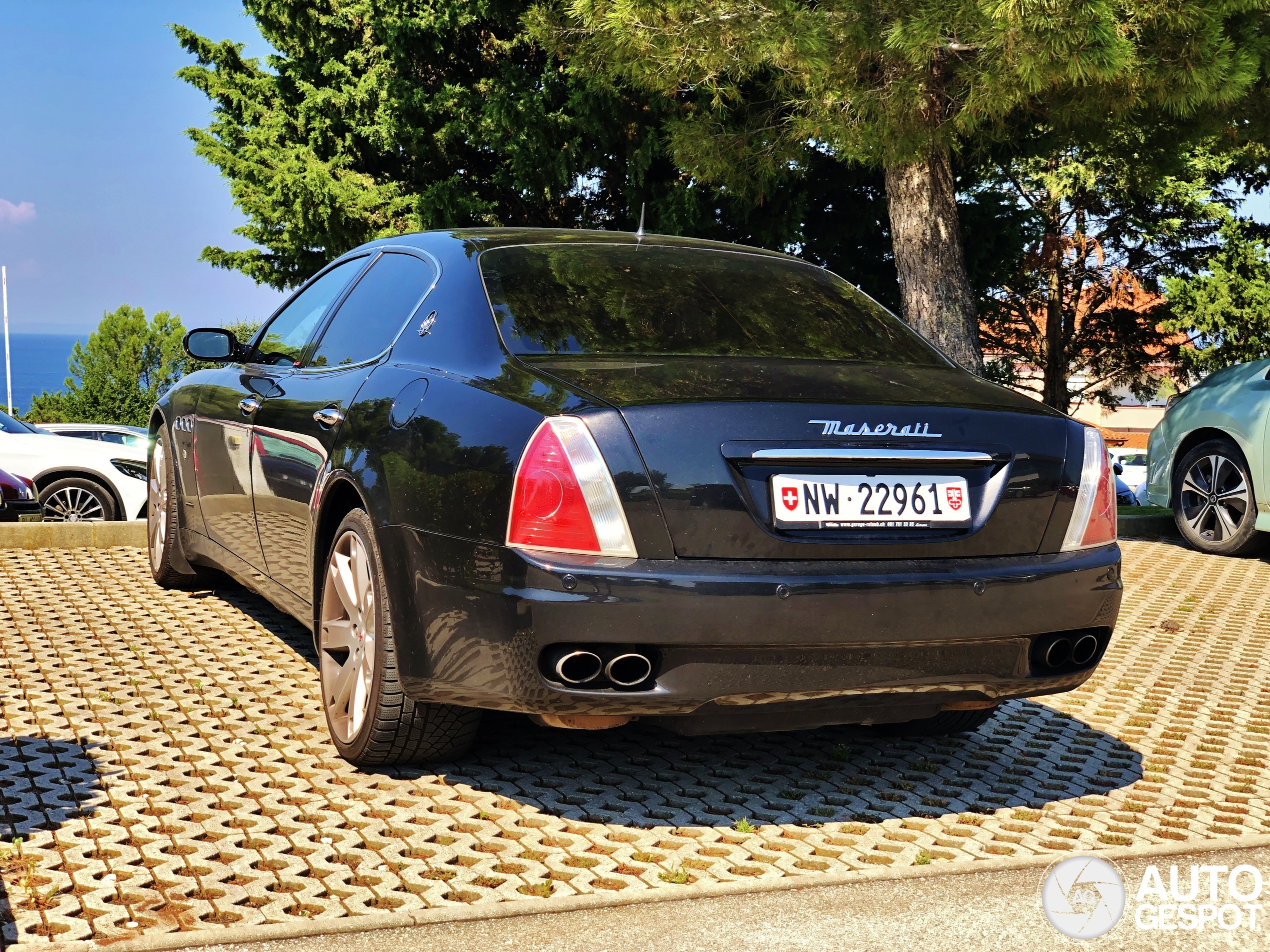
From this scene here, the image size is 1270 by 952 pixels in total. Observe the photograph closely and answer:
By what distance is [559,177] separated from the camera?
1905 centimetres

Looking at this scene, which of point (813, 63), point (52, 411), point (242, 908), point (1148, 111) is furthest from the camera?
point (52, 411)

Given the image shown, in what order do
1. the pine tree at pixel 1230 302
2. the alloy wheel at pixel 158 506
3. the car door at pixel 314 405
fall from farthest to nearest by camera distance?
1. the pine tree at pixel 1230 302
2. the alloy wheel at pixel 158 506
3. the car door at pixel 314 405

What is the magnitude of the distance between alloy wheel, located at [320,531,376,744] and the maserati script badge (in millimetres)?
1312

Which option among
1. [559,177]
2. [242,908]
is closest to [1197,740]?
[242,908]

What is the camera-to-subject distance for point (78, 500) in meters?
12.0

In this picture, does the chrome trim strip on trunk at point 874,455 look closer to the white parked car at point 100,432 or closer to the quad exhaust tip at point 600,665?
the quad exhaust tip at point 600,665

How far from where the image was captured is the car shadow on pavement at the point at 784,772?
147 inches

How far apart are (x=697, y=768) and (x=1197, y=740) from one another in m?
1.84

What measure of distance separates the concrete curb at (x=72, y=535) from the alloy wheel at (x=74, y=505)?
3640 millimetres

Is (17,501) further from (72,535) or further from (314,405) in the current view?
(314,405)

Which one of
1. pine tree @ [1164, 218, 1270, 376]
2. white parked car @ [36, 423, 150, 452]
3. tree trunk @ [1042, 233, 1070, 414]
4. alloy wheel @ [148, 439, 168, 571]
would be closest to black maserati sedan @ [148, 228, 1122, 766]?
alloy wheel @ [148, 439, 168, 571]

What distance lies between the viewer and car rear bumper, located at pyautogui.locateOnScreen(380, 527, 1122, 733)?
3109 millimetres

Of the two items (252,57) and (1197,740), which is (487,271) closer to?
(1197,740)

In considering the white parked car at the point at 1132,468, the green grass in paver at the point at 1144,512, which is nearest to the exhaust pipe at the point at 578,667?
the green grass in paver at the point at 1144,512
